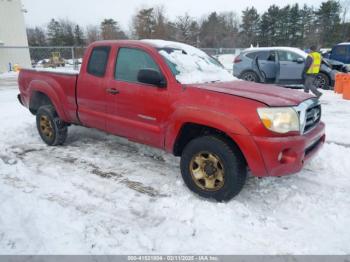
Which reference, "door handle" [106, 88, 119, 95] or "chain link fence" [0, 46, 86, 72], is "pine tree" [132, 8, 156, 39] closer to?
"chain link fence" [0, 46, 86, 72]

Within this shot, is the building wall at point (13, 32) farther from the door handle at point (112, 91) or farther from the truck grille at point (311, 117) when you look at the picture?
the truck grille at point (311, 117)

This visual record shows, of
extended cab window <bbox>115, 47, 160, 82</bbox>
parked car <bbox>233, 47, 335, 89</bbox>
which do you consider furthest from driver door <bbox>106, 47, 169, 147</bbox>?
parked car <bbox>233, 47, 335, 89</bbox>

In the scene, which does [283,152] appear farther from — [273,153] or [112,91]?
[112,91]

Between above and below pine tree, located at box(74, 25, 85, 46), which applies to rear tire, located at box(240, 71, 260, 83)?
below

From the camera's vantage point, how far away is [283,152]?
3.05m

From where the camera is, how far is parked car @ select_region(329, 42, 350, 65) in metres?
16.1

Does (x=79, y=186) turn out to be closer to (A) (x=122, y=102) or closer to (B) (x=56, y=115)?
(A) (x=122, y=102)

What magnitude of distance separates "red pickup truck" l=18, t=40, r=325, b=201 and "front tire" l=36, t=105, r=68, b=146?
0.34m

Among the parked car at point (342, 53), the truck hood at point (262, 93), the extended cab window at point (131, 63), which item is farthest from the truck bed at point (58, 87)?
the parked car at point (342, 53)

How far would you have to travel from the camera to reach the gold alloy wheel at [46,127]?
5293mm

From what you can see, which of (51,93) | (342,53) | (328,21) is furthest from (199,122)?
(328,21)

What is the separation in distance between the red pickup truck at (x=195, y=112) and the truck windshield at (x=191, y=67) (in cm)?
2

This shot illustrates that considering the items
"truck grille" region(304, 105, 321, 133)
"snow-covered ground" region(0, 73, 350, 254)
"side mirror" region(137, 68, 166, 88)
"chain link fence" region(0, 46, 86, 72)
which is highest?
"chain link fence" region(0, 46, 86, 72)

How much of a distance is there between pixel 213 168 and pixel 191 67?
1456 mm
